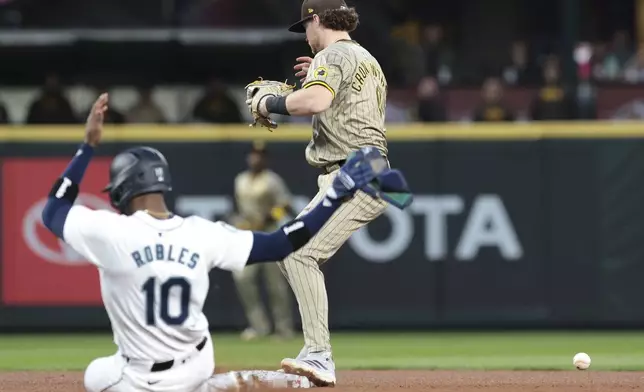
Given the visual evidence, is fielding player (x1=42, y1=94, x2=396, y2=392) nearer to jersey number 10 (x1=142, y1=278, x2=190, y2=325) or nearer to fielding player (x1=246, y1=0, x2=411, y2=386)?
jersey number 10 (x1=142, y1=278, x2=190, y2=325)

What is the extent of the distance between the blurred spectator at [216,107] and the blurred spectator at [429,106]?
1859 millimetres

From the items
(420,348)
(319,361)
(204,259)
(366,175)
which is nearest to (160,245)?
(204,259)

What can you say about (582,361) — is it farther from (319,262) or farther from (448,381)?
(319,262)

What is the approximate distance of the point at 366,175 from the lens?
4660 mm

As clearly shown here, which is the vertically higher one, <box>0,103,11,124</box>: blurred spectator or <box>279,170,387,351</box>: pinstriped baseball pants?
<box>0,103,11,124</box>: blurred spectator

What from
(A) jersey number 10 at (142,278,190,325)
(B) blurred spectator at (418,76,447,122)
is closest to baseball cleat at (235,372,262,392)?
(A) jersey number 10 at (142,278,190,325)

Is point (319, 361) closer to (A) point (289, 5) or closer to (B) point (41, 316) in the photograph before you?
(B) point (41, 316)

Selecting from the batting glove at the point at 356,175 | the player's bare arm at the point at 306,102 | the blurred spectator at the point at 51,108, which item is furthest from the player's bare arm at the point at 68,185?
the blurred spectator at the point at 51,108

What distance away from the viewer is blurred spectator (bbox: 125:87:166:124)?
43.8 feet

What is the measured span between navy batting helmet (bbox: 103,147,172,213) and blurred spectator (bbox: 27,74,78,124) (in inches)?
341

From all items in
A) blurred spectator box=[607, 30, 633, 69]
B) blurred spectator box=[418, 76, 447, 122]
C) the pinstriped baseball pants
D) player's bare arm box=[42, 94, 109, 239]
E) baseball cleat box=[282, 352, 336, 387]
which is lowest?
baseball cleat box=[282, 352, 336, 387]

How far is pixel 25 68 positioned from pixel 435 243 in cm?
526

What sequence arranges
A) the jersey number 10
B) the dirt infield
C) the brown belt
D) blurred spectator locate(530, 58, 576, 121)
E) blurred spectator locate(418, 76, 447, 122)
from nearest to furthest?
1. the jersey number 10
2. the brown belt
3. the dirt infield
4. blurred spectator locate(530, 58, 576, 121)
5. blurred spectator locate(418, 76, 447, 122)

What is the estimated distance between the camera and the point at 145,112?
1344 centimetres
